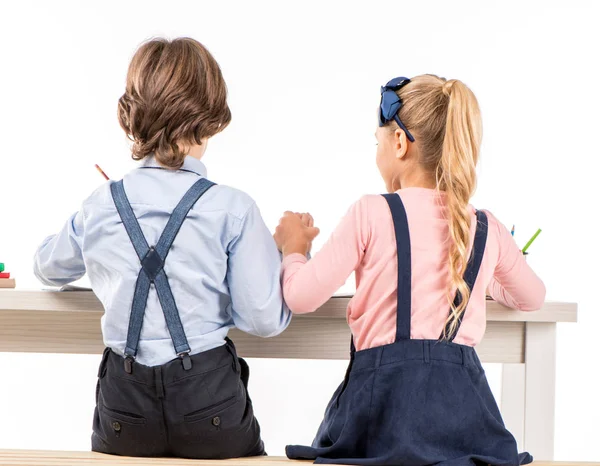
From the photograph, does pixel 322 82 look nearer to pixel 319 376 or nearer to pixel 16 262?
pixel 319 376

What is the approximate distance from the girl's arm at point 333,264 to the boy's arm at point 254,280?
42 millimetres

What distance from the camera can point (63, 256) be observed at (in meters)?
1.78

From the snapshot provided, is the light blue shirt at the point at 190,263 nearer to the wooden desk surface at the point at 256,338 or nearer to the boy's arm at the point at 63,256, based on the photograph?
the boy's arm at the point at 63,256

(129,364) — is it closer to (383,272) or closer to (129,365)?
(129,365)

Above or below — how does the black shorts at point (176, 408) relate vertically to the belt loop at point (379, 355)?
below

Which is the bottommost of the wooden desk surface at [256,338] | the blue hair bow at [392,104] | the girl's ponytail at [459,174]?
the wooden desk surface at [256,338]

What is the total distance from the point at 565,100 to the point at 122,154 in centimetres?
204

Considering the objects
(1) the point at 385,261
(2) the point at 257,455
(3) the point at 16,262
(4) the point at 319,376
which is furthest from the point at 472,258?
(3) the point at 16,262

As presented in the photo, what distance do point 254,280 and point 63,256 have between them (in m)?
0.41

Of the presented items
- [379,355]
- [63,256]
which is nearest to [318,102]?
[63,256]

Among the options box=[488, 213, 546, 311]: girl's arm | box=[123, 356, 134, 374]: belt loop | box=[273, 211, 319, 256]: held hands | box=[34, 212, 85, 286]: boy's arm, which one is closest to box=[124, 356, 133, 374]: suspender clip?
box=[123, 356, 134, 374]: belt loop

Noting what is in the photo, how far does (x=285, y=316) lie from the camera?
173cm

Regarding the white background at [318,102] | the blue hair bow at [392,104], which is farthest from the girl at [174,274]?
the white background at [318,102]

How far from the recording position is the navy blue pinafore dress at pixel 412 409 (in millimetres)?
1618
